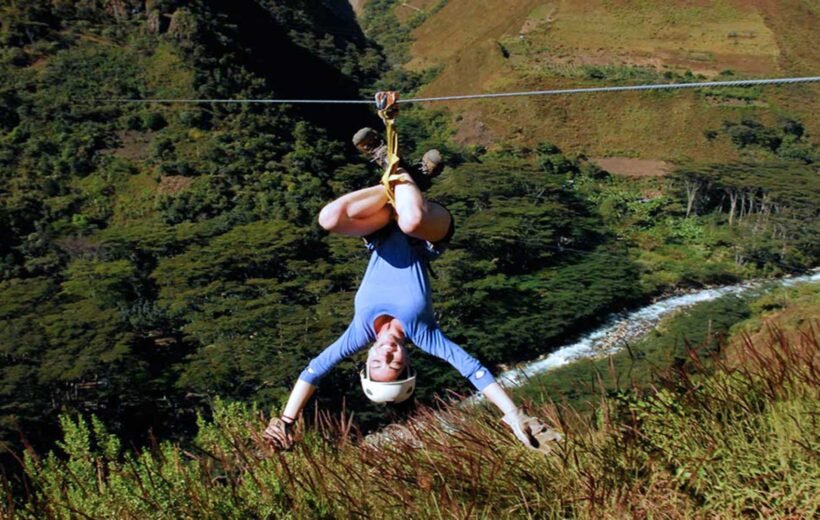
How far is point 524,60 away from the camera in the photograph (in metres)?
53.7

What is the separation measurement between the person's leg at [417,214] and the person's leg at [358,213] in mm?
79

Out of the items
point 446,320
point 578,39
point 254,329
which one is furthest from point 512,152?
point 254,329

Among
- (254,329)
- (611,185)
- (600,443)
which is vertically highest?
(600,443)

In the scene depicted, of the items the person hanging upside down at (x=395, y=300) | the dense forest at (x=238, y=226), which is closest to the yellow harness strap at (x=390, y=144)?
the person hanging upside down at (x=395, y=300)

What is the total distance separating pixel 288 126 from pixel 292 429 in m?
43.8

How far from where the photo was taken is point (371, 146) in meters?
2.87

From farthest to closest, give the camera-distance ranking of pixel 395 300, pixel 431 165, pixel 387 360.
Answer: pixel 431 165 < pixel 395 300 < pixel 387 360

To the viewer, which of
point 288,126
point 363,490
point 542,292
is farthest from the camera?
point 288,126

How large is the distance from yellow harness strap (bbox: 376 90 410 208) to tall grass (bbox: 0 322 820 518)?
2.82 feet

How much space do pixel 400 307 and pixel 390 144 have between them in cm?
55

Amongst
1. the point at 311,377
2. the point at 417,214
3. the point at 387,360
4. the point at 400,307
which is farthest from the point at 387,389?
the point at 417,214

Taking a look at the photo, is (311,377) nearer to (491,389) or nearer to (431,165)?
(491,389)

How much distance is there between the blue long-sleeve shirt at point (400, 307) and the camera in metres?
2.69

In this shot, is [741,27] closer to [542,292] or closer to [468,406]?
[542,292]
